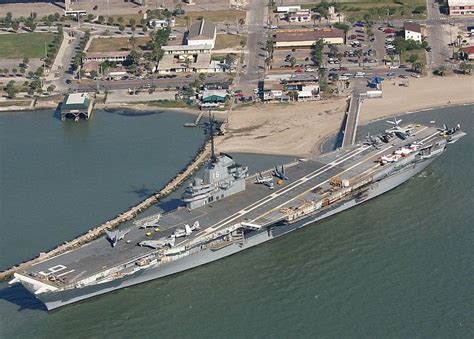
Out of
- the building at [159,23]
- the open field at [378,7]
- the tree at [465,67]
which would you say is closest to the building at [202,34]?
the building at [159,23]

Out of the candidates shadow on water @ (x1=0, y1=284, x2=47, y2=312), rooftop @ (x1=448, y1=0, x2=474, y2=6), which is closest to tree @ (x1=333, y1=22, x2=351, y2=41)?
rooftop @ (x1=448, y1=0, x2=474, y2=6)

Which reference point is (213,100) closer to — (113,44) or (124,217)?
(113,44)

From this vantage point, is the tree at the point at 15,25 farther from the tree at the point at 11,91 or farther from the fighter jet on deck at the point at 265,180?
the fighter jet on deck at the point at 265,180

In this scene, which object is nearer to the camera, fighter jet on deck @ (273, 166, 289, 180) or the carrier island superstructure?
the carrier island superstructure

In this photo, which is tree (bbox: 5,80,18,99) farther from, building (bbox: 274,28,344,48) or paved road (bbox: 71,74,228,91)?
building (bbox: 274,28,344,48)

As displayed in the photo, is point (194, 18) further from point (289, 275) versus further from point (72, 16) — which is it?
point (289, 275)

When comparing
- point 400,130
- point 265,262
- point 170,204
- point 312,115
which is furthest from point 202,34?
point 265,262

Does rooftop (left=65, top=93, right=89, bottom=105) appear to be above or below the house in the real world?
above
